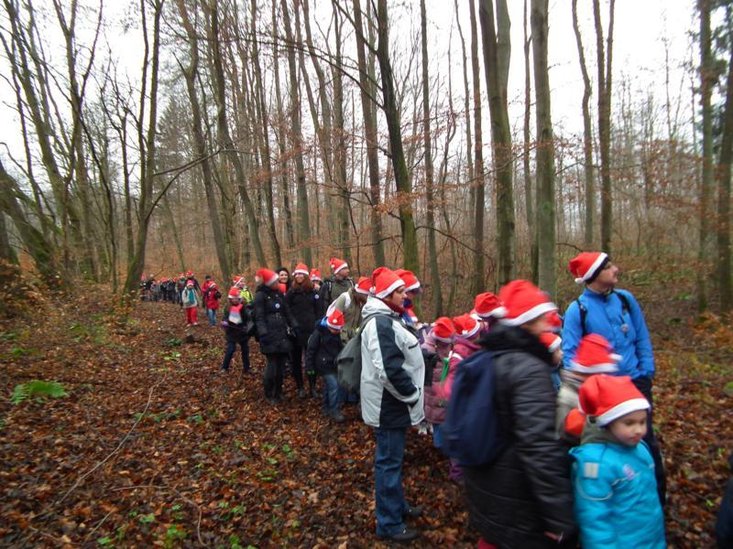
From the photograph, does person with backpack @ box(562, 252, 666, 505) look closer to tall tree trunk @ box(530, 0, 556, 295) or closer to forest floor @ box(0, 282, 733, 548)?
forest floor @ box(0, 282, 733, 548)

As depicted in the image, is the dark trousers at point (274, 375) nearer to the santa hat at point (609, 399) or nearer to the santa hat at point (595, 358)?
the santa hat at point (595, 358)

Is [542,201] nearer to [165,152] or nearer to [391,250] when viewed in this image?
[391,250]

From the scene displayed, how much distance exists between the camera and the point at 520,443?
79.0 inches

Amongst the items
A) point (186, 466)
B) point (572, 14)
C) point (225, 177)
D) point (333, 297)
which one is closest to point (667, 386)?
point (333, 297)

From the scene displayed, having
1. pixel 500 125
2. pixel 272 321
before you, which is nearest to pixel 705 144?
pixel 500 125

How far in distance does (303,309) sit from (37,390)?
13.5ft

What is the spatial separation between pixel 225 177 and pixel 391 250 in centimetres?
912

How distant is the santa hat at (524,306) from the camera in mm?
2205

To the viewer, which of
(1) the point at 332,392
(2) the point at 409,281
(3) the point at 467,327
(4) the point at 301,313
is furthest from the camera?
(4) the point at 301,313

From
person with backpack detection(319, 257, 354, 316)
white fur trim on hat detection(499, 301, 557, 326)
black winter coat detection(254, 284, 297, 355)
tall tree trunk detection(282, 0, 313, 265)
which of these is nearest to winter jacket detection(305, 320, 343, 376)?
black winter coat detection(254, 284, 297, 355)

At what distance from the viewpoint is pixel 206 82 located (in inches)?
719

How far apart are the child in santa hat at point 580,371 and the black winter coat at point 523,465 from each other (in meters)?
0.32

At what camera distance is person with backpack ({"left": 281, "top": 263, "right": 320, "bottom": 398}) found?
7043mm

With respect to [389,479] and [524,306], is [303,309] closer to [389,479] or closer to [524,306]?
[389,479]
